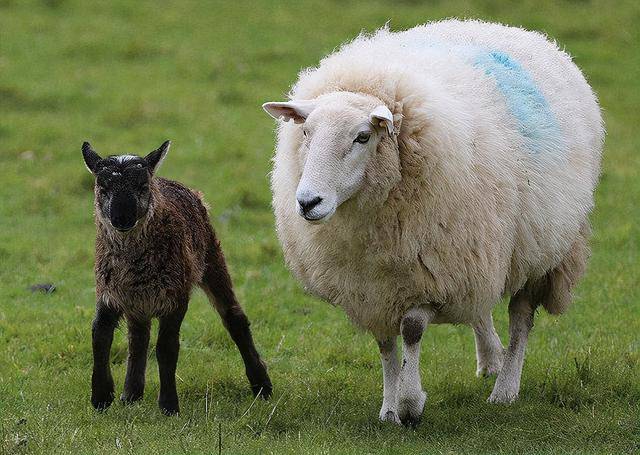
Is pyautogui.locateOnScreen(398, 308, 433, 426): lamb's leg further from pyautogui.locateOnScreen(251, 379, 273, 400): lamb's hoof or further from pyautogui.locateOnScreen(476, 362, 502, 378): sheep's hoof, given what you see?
pyautogui.locateOnScreen(476, 362, 502, 378): sheep's hoof

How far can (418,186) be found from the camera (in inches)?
237

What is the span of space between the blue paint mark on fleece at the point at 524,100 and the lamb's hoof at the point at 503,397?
1570 millimetres

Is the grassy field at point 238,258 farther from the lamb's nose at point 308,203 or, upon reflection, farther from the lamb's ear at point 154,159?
the lamb's ear at point 154,159

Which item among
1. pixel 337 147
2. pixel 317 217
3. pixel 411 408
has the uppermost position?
pixel 337 147

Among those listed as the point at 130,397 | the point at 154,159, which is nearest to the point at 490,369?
the point at 130,397

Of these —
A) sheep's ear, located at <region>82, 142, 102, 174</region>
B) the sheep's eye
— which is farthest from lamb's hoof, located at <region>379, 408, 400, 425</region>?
sheep's ear, located at <region>82, 142, 102, 174</region>

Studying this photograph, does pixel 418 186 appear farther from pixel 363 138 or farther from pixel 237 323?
pixel 237 323

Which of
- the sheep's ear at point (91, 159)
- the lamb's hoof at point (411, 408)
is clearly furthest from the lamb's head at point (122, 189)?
the lamb's hoof at point (411, 408)

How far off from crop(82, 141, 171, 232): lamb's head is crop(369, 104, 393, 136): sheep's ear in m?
1.35

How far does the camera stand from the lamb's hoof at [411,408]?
20.2 ft

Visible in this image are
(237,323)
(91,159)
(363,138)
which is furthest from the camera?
(237,323)

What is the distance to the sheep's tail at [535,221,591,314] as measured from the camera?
7.20 m

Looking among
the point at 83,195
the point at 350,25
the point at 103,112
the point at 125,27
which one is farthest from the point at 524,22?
the point at 83,195

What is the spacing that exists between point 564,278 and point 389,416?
1544 mm
